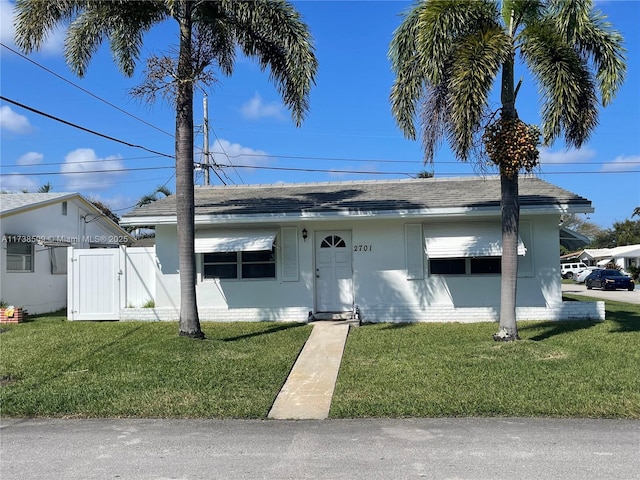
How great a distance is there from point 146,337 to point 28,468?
5966mm

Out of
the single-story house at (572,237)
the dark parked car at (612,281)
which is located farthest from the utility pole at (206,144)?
the dark parked car at (612,281)

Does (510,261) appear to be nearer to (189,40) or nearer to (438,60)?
(438,60)

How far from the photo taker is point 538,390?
6668 millimetres

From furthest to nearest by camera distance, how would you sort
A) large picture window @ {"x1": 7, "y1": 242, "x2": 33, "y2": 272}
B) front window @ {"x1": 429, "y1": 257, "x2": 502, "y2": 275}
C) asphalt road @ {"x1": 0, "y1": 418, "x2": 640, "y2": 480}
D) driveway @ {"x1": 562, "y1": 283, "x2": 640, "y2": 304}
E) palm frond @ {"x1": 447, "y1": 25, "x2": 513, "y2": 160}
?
1. driveway @ {"x1": 562, "y1": 283, "x2": 640, "y2": 304}
2. large picture window @ {"x1": 7, "y1": 242, "x2": 33, "y2": 272}
3. front window @ {"x1": 429, "y1": 257, "x2": 502, "y2": 275}
4. palm frond @ {"x1": 447, "y1": 25, "x2": 513, "y2": 160}
5. asphalt road @ {"x1": 0, "y1": 418, "x2": 640, "y2": 480}

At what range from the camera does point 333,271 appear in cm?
1316

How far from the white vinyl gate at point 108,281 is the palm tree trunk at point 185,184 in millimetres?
3881

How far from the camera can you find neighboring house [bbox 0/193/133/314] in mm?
15883

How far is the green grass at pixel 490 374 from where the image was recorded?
6.09m

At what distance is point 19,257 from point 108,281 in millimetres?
5092

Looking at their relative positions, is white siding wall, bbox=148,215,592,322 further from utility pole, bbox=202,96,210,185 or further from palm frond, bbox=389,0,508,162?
utility pole, bbox=202,96,210,185

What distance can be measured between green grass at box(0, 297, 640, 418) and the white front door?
5.53ft

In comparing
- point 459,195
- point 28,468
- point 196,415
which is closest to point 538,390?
point 196,415

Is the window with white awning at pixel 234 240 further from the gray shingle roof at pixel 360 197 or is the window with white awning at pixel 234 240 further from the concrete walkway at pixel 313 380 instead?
the concrete walkway at pixel 313 380

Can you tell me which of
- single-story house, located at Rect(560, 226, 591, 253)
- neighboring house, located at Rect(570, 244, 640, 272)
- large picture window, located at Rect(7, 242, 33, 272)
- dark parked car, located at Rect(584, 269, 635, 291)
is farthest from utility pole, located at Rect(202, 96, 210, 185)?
neighboring house, located at Rect(570, 244, 640, 272)
